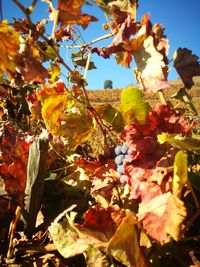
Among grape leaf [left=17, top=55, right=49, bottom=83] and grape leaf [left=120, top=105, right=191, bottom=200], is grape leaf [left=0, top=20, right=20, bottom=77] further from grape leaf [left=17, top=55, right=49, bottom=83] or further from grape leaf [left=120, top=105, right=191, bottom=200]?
grape leaf [left=120, top=105, right=191, bottom=200]

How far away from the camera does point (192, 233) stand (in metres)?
0.60

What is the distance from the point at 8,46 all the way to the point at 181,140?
406mm

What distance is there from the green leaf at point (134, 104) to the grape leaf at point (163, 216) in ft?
0.67

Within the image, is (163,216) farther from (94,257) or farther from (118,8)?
(118,8)

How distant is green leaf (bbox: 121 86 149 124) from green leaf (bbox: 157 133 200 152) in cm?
17

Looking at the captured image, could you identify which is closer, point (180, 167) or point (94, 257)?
point (180, 167)

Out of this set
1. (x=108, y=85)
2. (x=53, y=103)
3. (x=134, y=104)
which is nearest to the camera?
(x=134, y=104)

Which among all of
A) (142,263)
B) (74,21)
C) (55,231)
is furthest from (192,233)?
(74,21)

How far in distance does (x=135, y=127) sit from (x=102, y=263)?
0.79ft

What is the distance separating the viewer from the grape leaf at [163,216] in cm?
44

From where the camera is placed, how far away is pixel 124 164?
0.57m

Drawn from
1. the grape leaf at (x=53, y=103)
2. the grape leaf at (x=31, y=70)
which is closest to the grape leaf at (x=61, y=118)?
the grape leaf at (x=53, y=103)

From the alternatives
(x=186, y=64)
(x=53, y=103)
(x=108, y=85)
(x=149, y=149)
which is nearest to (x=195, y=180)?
(x=149, y=149)

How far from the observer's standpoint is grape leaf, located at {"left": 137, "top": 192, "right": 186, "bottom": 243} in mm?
438
